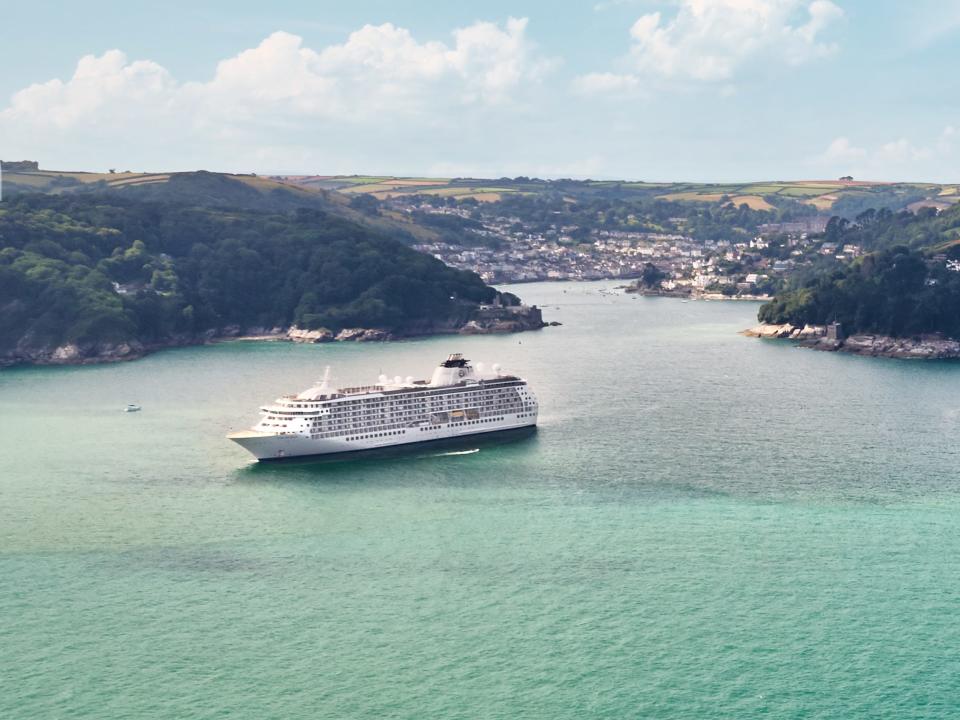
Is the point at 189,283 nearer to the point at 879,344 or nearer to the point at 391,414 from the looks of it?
the point at 879,344

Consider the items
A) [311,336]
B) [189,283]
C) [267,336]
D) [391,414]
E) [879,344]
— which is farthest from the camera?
[189,283]

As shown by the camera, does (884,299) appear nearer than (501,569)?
No

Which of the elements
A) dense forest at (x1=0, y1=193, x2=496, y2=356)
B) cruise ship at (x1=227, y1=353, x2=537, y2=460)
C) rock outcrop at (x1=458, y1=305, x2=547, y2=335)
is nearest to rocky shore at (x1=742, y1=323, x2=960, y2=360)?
rock outcrop at (x1=458, y1=305, x2=547, y2=335)

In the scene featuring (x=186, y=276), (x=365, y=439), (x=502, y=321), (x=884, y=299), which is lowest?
(x=502, y=321)

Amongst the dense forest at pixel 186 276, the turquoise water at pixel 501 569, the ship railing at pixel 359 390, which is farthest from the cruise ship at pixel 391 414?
the dense forest at pixel 186 276

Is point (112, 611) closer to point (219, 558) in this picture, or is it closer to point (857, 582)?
point (219, 558)

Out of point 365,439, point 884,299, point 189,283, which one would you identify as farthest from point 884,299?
point 189,283

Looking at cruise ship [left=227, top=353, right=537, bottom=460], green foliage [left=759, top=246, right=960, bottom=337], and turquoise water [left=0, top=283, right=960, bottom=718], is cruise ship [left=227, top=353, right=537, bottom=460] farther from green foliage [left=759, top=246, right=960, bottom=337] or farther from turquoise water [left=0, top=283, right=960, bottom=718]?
green foliage [left=759, top=246, right=960, bottom=337]

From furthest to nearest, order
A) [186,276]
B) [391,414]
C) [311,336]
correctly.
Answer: [186,276]
[311,336]
[391,414]

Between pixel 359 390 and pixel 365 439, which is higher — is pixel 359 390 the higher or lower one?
the higher one
